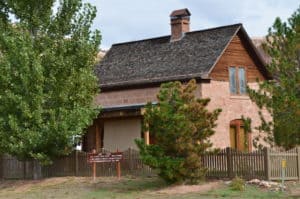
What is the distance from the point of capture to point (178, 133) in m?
20.4

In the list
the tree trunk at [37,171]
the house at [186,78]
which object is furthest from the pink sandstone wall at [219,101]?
the tree trunk at [37,171]

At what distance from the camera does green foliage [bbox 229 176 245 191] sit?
19594mm

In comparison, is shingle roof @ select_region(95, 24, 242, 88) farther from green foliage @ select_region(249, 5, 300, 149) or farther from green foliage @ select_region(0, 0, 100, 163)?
green foliage @ select_region(249, 5, 300, 149)

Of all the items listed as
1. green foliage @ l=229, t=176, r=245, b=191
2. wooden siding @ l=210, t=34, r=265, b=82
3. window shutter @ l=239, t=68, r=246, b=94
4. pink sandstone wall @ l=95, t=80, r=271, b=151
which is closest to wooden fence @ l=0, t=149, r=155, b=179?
green foliage @ l=229, t=176, r=245, b=191

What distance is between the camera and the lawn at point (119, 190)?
1925 centimetres

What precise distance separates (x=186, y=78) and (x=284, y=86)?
9.72 meters

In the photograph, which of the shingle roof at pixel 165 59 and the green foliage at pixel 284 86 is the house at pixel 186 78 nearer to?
the shingle roof at pixel 165 59

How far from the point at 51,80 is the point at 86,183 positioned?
14.6ft

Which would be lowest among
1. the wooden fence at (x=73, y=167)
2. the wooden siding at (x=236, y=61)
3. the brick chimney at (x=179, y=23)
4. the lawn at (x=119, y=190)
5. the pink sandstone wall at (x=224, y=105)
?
the lawn at (x=119, y=190)

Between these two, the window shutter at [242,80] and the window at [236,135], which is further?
the window shutter at [242,80]

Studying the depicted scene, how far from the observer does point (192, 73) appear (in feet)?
98.4

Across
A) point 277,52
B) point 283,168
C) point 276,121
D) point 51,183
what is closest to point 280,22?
point 277,52

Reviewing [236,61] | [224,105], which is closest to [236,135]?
[224,105]

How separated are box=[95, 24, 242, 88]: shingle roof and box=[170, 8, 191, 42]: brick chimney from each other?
35 centimetres
